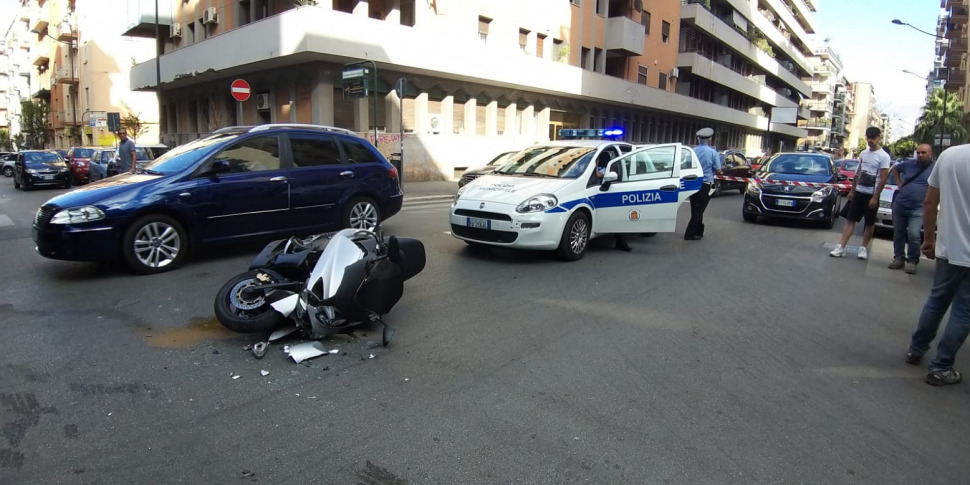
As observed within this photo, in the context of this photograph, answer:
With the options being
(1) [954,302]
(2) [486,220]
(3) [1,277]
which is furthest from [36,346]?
(1) [954,302]

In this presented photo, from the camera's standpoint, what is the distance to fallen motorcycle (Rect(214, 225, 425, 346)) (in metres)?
4.53

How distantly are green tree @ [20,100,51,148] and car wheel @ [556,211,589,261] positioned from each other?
6417 centimetres

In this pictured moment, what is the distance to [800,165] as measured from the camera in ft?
43.4

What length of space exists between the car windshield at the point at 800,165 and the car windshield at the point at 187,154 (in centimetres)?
1143

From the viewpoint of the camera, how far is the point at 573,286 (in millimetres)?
6652

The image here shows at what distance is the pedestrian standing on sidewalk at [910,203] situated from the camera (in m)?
7.57

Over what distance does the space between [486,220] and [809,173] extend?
29.1ft

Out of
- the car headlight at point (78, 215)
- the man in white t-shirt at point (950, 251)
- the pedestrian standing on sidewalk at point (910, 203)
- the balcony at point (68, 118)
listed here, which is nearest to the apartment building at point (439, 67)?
the car headlight at point (78, 215)

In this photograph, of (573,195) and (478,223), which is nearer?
(478,223)

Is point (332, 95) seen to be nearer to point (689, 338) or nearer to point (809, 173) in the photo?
point (809, 173)

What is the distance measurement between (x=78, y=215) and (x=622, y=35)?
30.0 metres

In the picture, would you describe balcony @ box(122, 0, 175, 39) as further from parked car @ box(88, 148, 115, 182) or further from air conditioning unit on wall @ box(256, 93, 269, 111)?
parked car @ box(88, 148, 115, 182)

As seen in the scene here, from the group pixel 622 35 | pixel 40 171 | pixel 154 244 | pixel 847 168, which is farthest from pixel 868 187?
pixel 622 35

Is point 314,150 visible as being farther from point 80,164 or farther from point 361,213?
point 80,164
